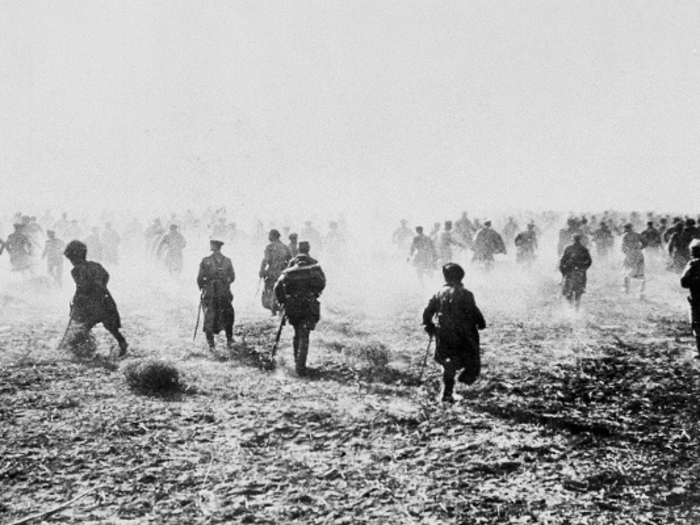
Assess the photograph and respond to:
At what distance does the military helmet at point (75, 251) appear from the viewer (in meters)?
9.25

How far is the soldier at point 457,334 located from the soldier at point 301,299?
7.14 feet

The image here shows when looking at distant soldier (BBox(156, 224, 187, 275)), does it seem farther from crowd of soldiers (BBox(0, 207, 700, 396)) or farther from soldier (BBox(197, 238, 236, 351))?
soldier (BBox(197, 238, 236, 351))

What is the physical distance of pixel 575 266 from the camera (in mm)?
12984

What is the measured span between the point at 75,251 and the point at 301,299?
4039mm

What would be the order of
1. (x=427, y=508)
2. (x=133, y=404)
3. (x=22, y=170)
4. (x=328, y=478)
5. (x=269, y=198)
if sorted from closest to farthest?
1. (x=427, y=508)
2. (x=328, y=478)
3. (x=133, y=404)
4. (x=269, y=198)
5. (x=22, y=170)

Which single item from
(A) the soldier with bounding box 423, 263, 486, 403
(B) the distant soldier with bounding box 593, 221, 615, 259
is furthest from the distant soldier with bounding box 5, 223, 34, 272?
(B) the distant soldier with bounding box 593, 221, 615, 259

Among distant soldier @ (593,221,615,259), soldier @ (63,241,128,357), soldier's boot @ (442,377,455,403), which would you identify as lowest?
soldier's boot @ (442,377,455,403)

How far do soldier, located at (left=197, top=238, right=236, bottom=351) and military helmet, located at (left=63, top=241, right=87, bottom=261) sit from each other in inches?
76.6

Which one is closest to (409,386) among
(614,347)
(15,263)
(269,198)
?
(614,347)

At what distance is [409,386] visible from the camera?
7688mm

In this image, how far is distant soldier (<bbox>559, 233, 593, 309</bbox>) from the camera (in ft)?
42.4

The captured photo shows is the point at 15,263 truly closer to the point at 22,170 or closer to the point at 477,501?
the point at 477,501

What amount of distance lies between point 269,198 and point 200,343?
86191 mm

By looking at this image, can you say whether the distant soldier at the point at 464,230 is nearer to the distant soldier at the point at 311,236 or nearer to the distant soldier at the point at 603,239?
the distant soldier at the point at 311,236
